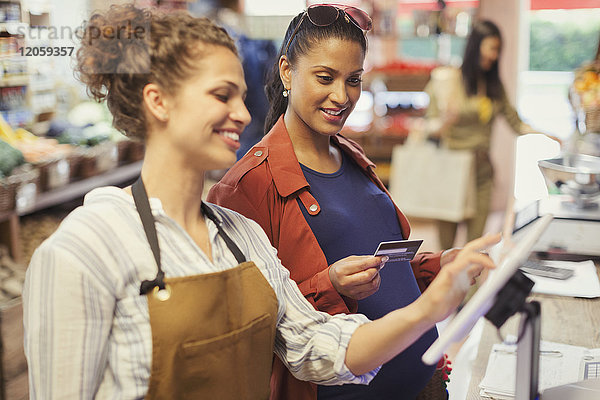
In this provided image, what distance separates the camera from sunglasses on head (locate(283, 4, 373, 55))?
1.58 meters

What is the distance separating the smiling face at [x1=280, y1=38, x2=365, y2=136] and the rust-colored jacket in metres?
0.12

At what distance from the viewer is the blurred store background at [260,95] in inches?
74.8

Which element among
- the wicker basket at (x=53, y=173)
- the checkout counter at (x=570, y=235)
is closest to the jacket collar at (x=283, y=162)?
the checkout counter at (x=570, y=235)

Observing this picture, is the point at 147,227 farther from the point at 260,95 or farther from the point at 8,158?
the point at 260,95

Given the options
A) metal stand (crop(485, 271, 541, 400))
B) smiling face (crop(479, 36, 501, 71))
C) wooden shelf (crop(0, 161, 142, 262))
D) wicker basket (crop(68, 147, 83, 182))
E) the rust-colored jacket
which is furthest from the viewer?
smiling face (crop(479, 36, 501, 71))

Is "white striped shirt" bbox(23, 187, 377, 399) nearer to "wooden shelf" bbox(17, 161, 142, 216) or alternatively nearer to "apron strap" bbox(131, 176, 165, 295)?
"apron strap" bbox(131, 176, 165, 295)

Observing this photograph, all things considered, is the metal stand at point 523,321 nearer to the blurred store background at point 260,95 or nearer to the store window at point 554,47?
the blurred store background at point 260,95

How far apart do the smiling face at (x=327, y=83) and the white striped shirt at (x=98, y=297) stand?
53cm

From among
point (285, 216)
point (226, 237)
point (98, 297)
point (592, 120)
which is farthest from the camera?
point (592, 120)

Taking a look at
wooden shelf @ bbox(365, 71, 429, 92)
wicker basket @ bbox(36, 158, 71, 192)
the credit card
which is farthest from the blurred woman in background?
the credit card

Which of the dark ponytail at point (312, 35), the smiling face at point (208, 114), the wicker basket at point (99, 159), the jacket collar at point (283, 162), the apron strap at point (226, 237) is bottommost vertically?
the wicker basket at point (99, 159)

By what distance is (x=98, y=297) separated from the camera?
3.39 feet

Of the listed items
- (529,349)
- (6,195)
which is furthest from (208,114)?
(6,195)

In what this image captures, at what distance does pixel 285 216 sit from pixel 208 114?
0.47 meters
